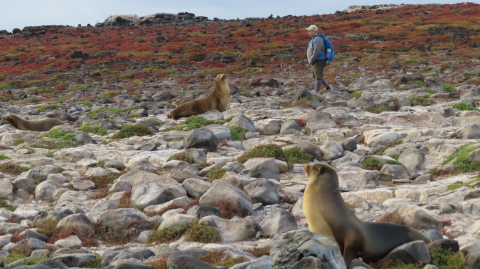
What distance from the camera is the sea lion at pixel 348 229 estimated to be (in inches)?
214

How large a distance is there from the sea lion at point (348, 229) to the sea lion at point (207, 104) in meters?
12.1

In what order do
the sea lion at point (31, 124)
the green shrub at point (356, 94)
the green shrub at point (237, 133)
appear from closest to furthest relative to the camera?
the green shrub at point (237, 133)
the sea lion at point (31, 124)
the green shrub at point (356, 94)

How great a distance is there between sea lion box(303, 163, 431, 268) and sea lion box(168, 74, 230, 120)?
1213 centimetres

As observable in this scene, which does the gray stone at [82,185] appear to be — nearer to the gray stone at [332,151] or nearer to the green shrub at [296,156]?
the green shrub at [296,156]

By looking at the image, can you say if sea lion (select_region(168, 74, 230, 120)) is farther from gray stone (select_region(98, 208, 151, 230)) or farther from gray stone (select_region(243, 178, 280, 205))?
gray stone (select_region(98, 208, 151, 230))

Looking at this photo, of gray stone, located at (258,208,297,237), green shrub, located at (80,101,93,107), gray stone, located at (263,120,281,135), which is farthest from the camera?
green shrub, located at (80,101,93,107)

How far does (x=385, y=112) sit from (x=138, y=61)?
31.2 meters

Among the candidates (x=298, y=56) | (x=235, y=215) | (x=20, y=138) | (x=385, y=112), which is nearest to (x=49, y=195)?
(x=235, y=215)

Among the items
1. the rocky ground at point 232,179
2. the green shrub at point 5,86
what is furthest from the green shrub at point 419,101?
the green shrub at point 5,86

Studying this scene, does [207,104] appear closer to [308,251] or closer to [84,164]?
[84,164]

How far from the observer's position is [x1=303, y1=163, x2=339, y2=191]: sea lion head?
6.03m

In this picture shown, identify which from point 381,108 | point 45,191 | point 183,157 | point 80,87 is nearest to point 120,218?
point 45,191

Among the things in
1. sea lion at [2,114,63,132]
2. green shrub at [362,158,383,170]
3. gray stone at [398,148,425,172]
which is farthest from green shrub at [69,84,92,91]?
gray stone at [398,148,425,172]

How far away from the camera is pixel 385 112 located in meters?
16.0
